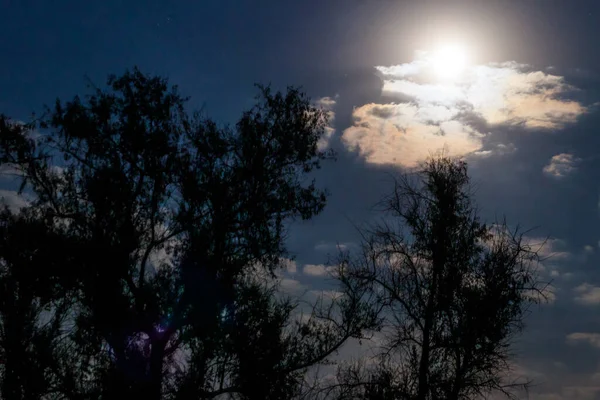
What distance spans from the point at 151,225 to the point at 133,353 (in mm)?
5112

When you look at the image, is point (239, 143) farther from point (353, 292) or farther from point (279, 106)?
point (353, 292)

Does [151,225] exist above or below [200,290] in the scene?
above

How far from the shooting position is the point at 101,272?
79.4 feet

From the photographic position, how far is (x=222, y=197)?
25188mm

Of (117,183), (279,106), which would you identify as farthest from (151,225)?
(279,106)

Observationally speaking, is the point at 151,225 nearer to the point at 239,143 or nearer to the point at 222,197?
the point at 222,197

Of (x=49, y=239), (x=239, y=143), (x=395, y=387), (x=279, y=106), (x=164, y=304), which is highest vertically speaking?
(x=279, y=106)

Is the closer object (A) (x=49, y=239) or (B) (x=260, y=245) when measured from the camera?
(A) (x=49, y=239)

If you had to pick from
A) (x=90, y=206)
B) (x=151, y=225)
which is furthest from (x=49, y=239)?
(x=151, y=225)

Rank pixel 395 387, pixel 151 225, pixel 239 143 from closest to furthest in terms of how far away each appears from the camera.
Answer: pixel 395 387 → pixel 151 225 → pixel 239 143

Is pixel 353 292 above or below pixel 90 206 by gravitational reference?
below

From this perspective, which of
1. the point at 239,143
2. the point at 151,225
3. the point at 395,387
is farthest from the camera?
the point at 239,143

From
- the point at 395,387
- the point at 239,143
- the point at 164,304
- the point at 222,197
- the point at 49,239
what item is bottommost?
the point at 395,387

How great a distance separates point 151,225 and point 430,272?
37.4ft
